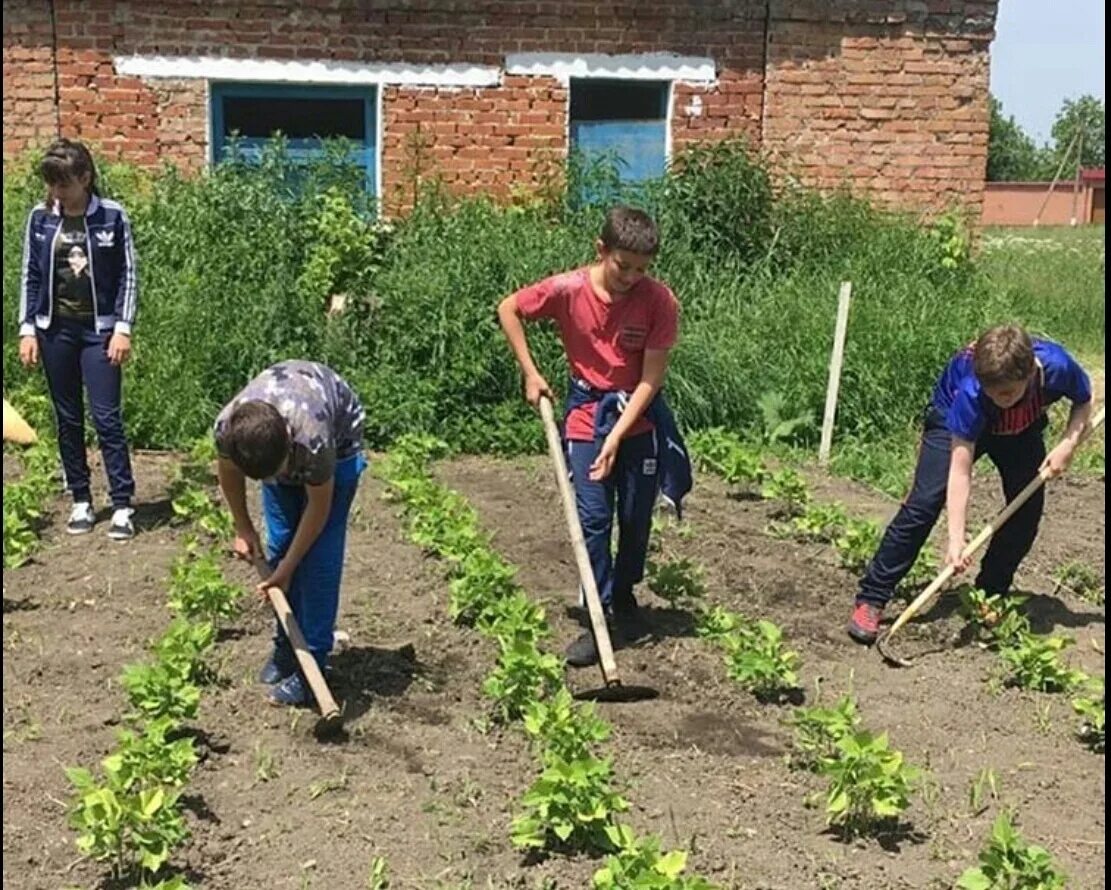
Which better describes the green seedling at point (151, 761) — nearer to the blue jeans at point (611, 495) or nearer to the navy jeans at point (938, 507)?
the blue jeans at point (611, 495)

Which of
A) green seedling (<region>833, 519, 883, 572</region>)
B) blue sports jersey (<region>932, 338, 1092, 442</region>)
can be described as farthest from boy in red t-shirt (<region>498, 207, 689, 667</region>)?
green seedling (<region>833, 519, 883, 572</region>)

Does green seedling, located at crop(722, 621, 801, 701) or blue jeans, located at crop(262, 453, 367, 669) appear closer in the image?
blue jeans, located at crop(262, 453, 367, 669)

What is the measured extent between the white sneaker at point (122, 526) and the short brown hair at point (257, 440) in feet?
9.47

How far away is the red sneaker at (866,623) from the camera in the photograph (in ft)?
18.2

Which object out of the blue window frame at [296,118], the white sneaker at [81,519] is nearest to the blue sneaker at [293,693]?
the white sneaker at [81,519]

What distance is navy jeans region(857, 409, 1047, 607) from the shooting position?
5.54 meters

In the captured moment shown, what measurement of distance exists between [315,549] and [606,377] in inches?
48.7

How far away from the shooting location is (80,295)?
20.9 ft

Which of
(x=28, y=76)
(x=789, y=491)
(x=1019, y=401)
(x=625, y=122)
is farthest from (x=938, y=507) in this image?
(x=28, y=76)

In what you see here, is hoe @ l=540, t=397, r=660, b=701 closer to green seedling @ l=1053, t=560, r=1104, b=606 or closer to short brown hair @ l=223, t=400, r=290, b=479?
short brown hair @ l=223, t=400, r=290, b=479

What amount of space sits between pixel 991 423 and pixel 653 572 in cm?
153

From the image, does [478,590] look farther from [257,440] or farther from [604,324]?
[257,440]

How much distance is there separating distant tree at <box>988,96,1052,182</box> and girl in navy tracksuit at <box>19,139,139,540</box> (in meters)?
67.9

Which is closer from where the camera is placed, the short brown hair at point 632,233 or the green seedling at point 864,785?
the green seedling at point 864,785
